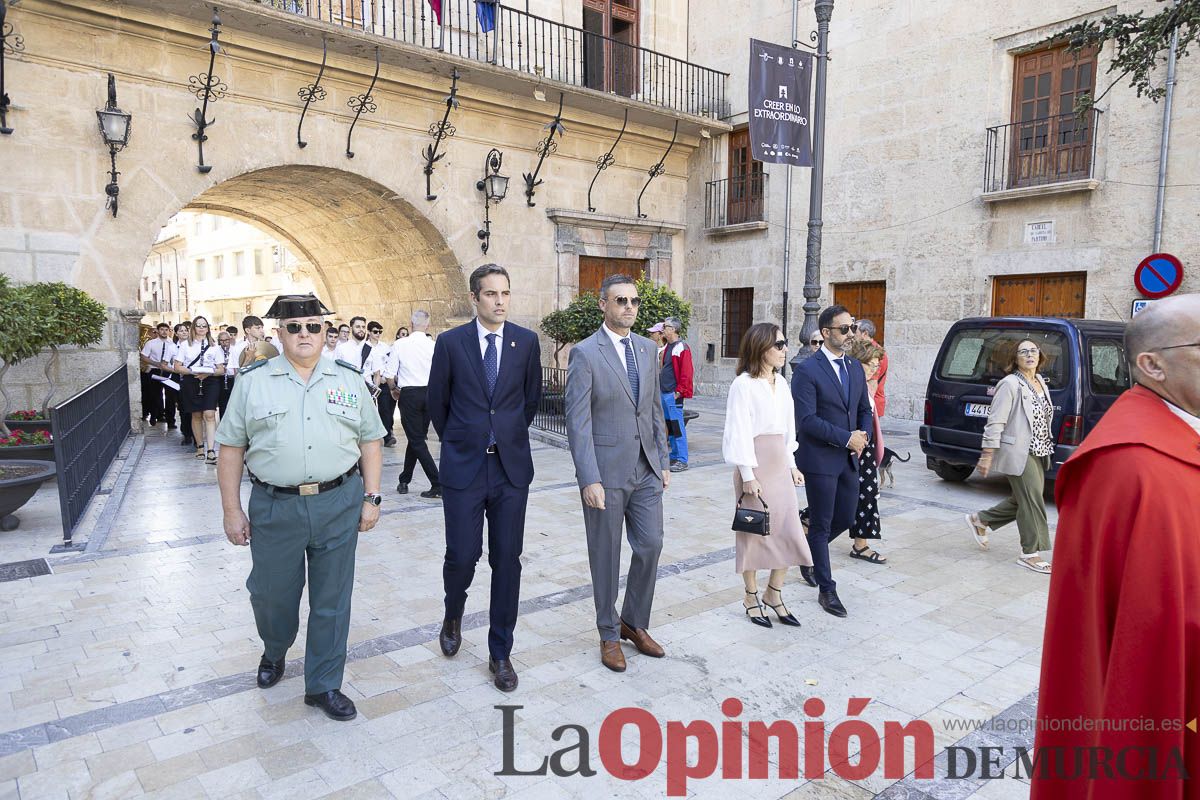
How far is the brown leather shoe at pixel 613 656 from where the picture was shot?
3840mm

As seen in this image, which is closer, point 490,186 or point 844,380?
point 844,380

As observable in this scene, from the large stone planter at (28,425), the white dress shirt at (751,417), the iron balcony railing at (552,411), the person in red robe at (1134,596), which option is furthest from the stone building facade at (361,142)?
the person in red robe at (1134,596)

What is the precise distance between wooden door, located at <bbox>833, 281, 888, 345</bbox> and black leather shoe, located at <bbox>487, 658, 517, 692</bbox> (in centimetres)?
1178

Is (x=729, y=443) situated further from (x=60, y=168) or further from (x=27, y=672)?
(x=60, y=168)

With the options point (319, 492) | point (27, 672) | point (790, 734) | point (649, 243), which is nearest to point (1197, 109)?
point (649, 243)

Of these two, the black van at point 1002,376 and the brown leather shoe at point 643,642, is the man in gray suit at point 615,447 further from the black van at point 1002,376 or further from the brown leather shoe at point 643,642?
the black van at point 1002,376

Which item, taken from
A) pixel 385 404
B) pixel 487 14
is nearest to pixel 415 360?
pixel 385 404

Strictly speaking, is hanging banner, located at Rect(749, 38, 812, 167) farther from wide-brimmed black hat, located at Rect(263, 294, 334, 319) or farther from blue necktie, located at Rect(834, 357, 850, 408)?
wide-brimmed black hat, located at Rect(263, 294, 334, 319)

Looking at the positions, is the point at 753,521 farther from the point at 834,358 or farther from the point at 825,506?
the point at 834,358

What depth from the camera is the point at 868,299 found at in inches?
567

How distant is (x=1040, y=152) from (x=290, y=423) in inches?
490

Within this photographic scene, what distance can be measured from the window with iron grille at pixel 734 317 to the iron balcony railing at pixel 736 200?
4.98ft

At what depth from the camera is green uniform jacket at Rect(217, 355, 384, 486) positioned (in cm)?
321

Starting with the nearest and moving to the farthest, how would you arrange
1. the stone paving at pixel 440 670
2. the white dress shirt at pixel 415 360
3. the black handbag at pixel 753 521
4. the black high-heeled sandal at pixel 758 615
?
1. the stone paving at pixel 440 670
2. the black handbag at pixel 753 521
3. the black high-heeled sandal at pixel 758 615
4. the white dress shirt at pixel 415 360
